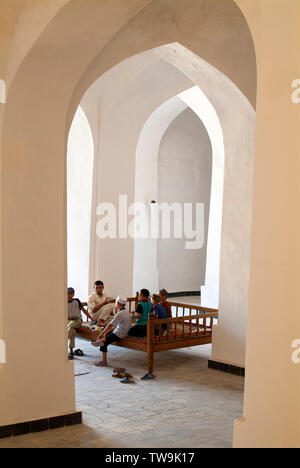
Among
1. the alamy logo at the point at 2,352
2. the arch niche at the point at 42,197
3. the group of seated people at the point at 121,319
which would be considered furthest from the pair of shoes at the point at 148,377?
the alamy logo at the point at 2,352

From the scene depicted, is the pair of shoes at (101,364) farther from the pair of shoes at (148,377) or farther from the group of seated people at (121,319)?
the pair of shoes at (148,377)

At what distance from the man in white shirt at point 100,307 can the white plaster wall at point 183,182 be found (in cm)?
681

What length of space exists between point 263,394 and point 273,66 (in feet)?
5.70

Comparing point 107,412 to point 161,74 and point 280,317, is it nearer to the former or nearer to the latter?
point 280,317

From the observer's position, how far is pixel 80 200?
11.6 m

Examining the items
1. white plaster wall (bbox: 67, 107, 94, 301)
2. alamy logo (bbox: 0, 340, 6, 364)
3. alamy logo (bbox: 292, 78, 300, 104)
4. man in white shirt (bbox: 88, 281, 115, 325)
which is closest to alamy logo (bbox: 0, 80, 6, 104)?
alamy logo (bbox: 0, 340, 6, 364)

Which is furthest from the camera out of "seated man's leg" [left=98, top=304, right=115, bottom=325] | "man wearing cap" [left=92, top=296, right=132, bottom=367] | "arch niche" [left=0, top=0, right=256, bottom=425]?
"seated man's leg" [left=98, top=304, right=115, bottom=325]

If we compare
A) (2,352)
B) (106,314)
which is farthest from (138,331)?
(2,352)

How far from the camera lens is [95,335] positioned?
29.0ft

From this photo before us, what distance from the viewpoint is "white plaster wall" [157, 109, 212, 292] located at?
54.9ft

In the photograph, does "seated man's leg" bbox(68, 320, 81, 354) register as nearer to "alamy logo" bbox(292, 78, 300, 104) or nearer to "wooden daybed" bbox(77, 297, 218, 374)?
"wooden daybed" bbox(77, 297, 218, 374)

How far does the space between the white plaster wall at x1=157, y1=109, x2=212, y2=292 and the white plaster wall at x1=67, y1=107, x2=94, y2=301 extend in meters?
5.07

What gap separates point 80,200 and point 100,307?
8.93 feet

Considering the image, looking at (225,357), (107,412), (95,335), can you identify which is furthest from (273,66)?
(95,335)
